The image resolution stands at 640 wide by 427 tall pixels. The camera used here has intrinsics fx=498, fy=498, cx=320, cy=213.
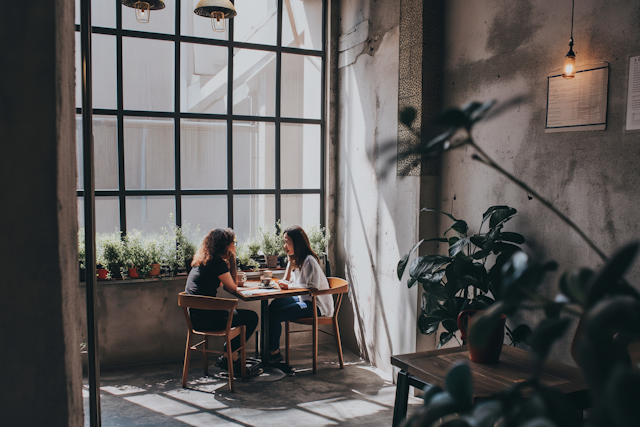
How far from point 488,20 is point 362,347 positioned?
11.0 feet

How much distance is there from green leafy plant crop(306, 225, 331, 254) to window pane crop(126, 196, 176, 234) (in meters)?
1.53

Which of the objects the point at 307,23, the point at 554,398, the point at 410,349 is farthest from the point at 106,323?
the point at 554,398

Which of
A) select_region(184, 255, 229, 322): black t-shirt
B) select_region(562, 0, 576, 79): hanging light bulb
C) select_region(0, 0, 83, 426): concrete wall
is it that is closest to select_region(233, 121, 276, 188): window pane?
select_region(184, 255, 229, 322): black t-shirt

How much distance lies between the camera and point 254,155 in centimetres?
560

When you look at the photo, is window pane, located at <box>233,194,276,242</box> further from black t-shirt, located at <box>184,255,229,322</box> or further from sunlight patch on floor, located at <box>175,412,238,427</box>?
sunlight patch on floor, located at <box>175,412,238,427</box>

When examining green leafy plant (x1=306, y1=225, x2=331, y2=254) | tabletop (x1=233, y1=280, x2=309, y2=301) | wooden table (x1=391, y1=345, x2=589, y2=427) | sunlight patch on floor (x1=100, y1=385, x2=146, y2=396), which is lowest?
sunlight patch on floor (x1=100, y1=385, x2=146, y2=396)

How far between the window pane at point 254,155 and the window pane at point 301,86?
339mm

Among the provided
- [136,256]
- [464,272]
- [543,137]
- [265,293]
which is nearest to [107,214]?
[136,256]

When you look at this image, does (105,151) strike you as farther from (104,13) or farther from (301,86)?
(301,86)

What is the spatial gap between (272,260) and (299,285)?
30.9 inches

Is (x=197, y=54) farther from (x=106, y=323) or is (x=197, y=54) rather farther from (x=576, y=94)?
(x=576, y=94)

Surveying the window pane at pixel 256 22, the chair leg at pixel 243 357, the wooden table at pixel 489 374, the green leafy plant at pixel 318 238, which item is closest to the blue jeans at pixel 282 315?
the chair leg at pixel 243 357

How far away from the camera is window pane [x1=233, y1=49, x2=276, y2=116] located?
5.43 meters

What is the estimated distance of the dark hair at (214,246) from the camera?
4520mm
